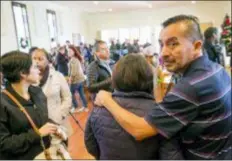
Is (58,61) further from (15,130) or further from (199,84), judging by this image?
(199,84)

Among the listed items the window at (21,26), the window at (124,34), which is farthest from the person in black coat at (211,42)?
the window at (124,34)

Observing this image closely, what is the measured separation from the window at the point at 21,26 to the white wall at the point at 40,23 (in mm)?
205

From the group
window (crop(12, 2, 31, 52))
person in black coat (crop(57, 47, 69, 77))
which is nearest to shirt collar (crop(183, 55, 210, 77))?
person in black coat (crop(57, 47, 69, 77))

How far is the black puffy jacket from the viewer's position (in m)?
1.09

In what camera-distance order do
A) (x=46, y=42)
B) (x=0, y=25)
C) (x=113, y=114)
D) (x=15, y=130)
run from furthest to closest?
1. (x=46, y=42)
2. (x=0, y=25)
3. (x=15, y=130)
4. (x=113, y=114)

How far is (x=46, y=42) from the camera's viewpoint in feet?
36.3

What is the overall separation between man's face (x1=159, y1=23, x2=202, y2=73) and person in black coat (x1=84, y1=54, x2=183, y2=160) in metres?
0.15

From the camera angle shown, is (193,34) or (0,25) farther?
(0,25)

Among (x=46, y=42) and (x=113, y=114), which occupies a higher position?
(x=113, y=114)

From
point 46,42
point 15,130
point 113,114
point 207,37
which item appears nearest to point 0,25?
point 46,42

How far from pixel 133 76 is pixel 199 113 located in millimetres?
312

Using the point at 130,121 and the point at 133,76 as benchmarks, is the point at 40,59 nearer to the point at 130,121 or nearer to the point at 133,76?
the point at 133,76

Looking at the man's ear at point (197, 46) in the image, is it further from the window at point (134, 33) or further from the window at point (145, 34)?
the window at point (134, 33)

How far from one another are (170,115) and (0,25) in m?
8.36
